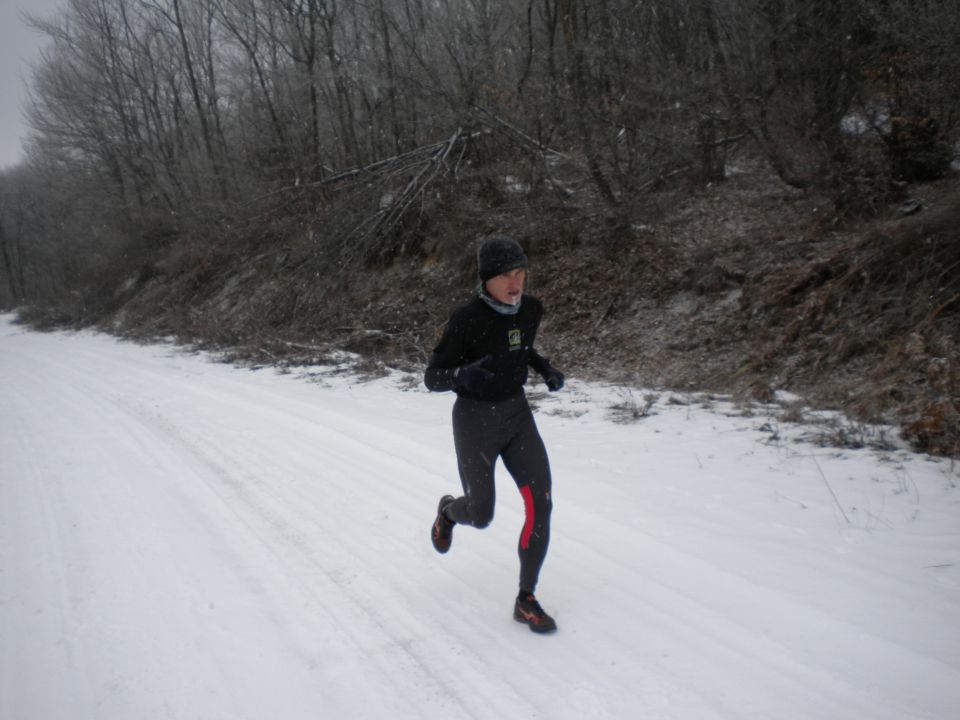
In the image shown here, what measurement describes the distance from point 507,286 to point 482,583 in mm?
1974

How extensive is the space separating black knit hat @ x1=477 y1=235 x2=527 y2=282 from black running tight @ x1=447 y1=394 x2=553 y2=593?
0.73 metres

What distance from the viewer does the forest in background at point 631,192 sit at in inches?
300

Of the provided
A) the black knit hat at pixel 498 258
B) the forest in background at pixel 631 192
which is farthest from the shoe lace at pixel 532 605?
the forest in background at pixel 631 192

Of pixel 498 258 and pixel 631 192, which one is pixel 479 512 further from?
pixel 631 192

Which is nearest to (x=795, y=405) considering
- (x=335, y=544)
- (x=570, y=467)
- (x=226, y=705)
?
(x=570, y=467)

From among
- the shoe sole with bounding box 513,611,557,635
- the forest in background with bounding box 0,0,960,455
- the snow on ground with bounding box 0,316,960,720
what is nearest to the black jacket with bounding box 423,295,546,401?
the shoe sole with bounding box 513,611,557,635

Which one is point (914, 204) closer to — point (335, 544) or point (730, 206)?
point (730, 206)

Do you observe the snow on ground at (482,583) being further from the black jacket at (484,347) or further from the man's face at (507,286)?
the man's face at (507,286)

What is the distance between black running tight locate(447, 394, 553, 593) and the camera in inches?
134

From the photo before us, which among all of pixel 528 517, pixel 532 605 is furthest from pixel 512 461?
pixel 532 605

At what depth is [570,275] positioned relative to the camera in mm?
11891

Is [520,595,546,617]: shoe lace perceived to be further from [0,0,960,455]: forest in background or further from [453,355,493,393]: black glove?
[0,0,960,455]: forest in background

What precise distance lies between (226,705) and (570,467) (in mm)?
3689

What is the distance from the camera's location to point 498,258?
10.6 feet
